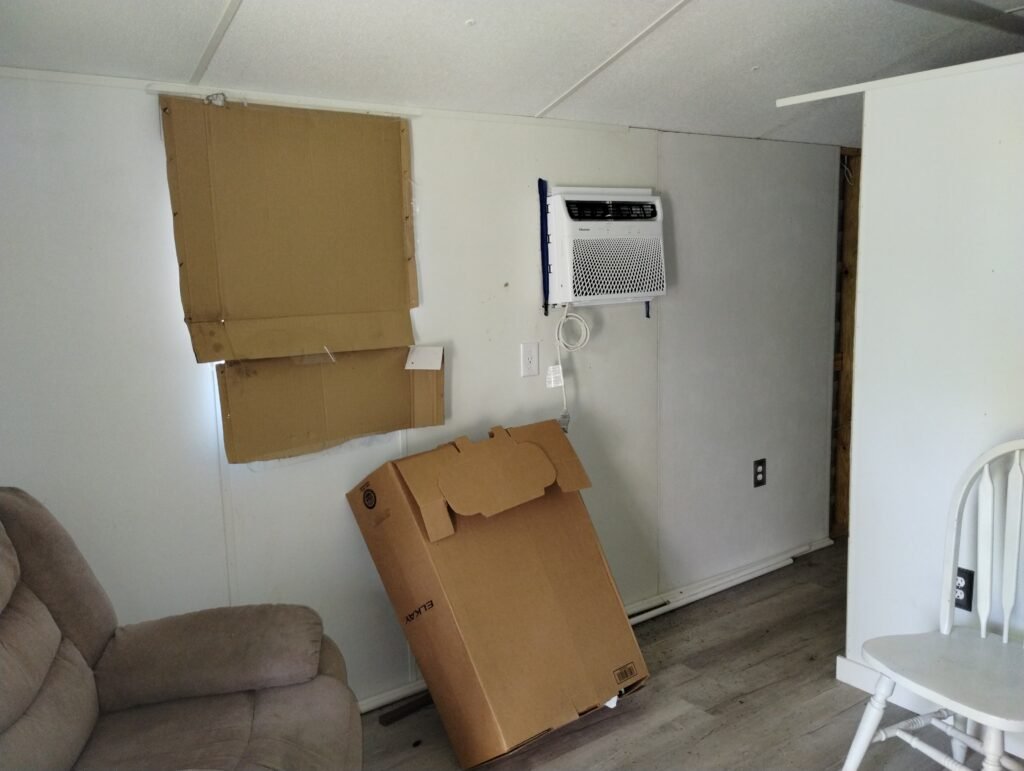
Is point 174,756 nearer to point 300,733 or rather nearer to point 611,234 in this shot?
point 300,733

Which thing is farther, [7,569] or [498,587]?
[498,587]

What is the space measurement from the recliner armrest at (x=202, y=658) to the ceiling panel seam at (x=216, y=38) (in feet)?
4.38

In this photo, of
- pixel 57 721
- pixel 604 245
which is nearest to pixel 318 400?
pixel 57 721

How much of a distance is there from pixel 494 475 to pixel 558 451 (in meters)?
0.27

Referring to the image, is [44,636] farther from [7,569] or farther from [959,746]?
[959,746]

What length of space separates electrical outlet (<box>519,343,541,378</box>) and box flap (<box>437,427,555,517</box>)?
1.17 feet

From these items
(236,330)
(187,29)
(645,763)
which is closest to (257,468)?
(236,330)

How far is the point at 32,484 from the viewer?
6.20 ft

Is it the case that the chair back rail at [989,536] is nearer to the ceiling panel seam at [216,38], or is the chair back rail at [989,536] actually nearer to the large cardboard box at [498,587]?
the large cardboard box at [498,587]

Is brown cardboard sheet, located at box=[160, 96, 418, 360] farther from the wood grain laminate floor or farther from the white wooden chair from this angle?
the white wooden chair

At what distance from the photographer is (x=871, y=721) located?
1868 millimetres

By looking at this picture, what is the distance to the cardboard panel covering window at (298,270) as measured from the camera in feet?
6.59

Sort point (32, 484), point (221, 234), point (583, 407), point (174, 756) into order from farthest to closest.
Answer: point (583, 407) → point (221, 234) → point (32, 484) → point (174, 756)

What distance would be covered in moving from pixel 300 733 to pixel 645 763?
1065 mm
